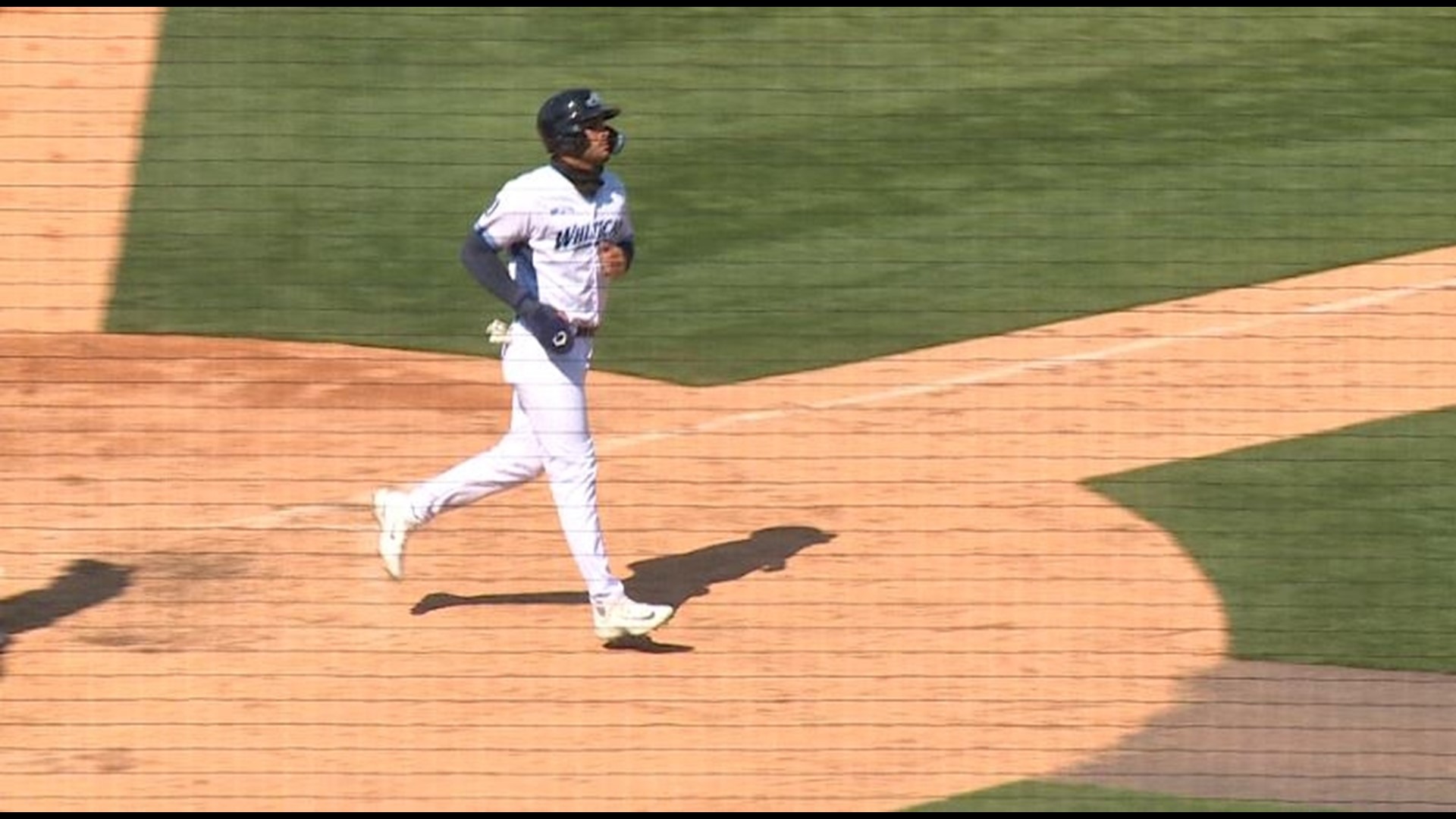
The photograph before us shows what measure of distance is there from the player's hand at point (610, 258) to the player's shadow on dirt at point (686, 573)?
124 cm

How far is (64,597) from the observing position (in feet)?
30.4

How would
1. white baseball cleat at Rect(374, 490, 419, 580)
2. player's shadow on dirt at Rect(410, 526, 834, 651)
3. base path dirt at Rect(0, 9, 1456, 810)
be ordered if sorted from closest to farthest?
1. base path dirt at Rect(0, 9, 1456, 810)
2. white baseball cleat at Rect(374, 490, 419, 580)
3. player's shadow on dirt at Rect(410, 526, 834, 651)

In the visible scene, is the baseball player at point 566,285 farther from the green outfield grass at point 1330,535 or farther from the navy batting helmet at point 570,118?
the green outfield grass at point 1330,535

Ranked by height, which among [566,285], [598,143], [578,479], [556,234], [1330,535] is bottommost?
[1330,535]

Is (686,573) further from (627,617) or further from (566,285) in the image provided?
(566,285)

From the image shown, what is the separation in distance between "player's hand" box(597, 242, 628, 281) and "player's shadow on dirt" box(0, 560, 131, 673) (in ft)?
7.05

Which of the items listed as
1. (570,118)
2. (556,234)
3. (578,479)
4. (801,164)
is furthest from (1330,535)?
(801,164)

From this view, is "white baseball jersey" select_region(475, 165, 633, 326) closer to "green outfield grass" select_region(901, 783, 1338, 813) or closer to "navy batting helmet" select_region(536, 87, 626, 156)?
"navy batting helmet" select_region(536, 87, 626, 156)

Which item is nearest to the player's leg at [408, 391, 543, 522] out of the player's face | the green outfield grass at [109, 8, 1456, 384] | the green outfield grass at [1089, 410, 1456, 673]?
the player's face

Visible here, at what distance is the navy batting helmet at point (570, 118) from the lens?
8.53 metres

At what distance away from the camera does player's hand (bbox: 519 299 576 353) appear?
862cm

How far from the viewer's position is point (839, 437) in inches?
432

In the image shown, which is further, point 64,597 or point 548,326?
point 64,597

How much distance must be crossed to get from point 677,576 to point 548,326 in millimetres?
1358
